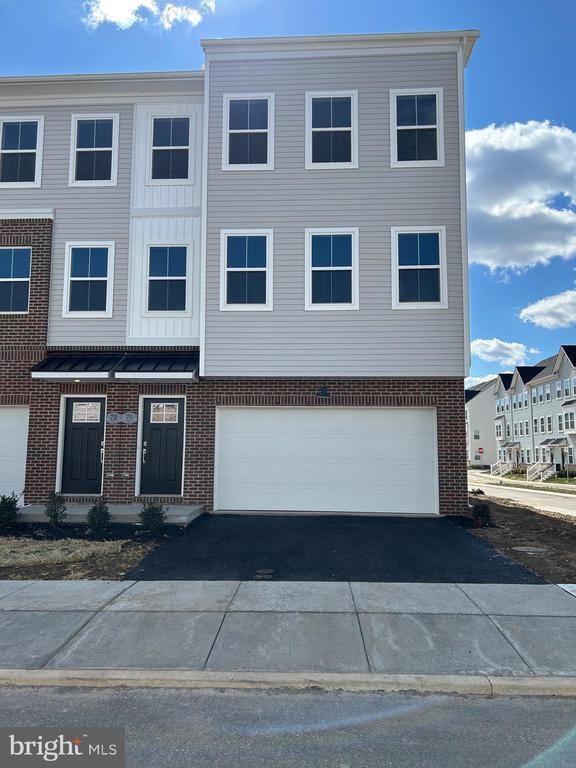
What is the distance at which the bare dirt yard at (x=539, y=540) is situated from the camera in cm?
775

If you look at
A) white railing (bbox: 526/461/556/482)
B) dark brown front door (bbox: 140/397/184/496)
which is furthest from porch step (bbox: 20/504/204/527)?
white railing (bbox: 526/461/556/482)

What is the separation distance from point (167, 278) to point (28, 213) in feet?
12.3

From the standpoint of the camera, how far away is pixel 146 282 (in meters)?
12.7

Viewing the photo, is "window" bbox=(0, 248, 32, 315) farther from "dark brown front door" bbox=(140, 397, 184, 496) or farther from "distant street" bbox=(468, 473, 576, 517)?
"distant street" bbox=(468, 473, 576, 517)

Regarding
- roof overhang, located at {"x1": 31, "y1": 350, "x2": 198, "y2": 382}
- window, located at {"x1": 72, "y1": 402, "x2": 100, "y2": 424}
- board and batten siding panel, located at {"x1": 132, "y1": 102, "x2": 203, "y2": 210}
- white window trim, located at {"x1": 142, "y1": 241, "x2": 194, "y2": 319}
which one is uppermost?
board and batten siding panel, located at {"x1": 132, "y1": 102, "x2": 203, "y2": 210}

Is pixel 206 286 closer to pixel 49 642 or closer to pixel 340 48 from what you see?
pixel 340 48

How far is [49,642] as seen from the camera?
520 cm

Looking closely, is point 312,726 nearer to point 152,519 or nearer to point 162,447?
point 152,519

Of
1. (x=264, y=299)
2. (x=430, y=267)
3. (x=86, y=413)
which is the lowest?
(x=86, y=413)

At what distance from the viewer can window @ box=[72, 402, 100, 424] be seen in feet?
41.1

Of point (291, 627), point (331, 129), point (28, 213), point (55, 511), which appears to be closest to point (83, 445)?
point (55, 511)

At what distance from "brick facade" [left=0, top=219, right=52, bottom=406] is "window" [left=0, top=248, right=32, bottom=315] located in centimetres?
16

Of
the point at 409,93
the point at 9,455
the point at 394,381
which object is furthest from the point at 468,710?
the point at 409,93
